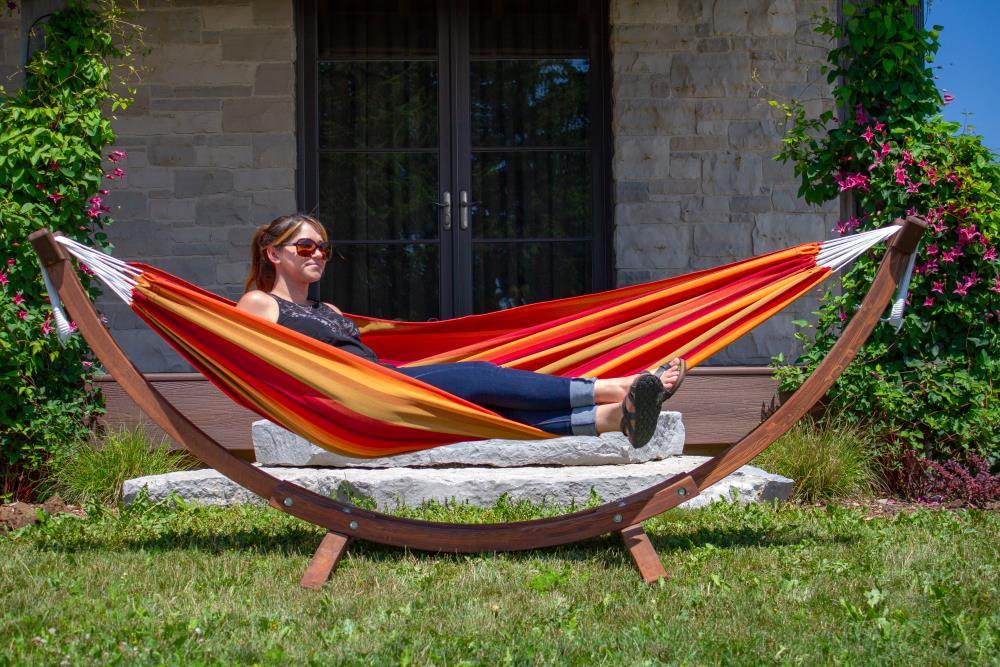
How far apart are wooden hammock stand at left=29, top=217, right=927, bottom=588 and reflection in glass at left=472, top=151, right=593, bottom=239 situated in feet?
9.47

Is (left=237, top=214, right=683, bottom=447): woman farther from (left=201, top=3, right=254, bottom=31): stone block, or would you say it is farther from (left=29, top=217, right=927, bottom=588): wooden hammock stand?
(left=201, top=3, right=254, bottom=31): stone block

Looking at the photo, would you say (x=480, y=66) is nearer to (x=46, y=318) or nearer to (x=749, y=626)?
(x=46, y=318)

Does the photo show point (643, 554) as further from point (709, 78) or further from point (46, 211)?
point (709, 78)

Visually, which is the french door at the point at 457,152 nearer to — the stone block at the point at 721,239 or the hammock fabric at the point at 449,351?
the stone block at the point at 721,239

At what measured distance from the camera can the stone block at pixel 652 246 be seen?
5.43 metres

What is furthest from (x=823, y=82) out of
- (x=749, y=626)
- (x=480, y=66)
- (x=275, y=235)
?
(x=749, y=626)

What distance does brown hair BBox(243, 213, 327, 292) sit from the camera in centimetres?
323

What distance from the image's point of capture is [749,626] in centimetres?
235

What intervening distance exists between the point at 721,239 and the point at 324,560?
329cm

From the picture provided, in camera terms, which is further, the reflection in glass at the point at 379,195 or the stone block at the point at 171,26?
the reflection in glass at the point at 379,195

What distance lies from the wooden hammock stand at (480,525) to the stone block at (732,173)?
2.55m

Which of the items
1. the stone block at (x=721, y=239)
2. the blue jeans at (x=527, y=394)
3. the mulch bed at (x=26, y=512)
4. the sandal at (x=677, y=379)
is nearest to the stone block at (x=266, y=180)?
the mulch bed at (x=26, y=512)

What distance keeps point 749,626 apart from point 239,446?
9.03 ft

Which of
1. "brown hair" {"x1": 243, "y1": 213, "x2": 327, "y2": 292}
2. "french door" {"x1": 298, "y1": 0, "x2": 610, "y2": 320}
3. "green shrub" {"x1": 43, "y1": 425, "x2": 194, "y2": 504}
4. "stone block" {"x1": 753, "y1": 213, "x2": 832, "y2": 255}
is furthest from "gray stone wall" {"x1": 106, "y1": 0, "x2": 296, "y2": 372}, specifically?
"stone block" {"x1": 753, "y1": 213, "x2": 832, "y2": 255}
